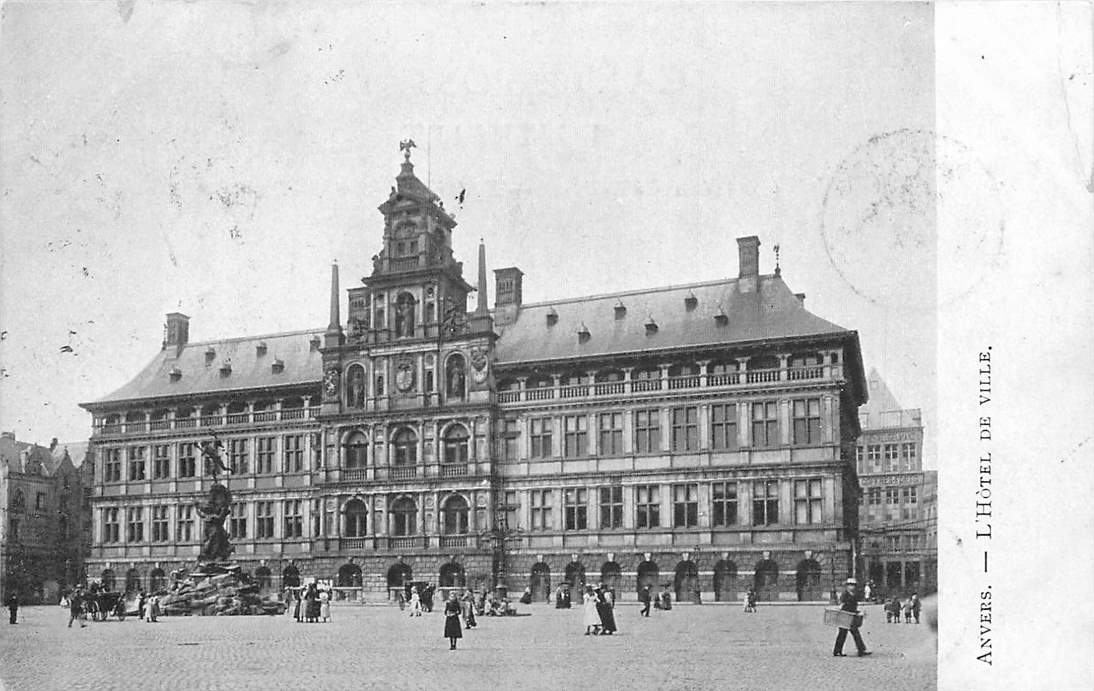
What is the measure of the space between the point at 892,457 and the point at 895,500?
0.80 m

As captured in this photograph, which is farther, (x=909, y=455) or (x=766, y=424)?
(x=766, y=424)

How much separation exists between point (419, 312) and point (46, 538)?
9340mm

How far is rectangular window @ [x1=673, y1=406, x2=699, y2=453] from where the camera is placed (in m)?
24.5

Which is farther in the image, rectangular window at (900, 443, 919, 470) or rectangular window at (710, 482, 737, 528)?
rectangular window at (710, 482, 737, 528)

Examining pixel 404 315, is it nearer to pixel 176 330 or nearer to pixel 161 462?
pixel 161 462

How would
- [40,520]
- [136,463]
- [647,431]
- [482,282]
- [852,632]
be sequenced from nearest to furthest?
1. [852,632]
2. [40,520]
3. [482,282]
4. [647,431]
5. [136,463]

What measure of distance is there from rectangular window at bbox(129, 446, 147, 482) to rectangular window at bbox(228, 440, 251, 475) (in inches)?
78.3

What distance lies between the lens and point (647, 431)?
24.9 meters

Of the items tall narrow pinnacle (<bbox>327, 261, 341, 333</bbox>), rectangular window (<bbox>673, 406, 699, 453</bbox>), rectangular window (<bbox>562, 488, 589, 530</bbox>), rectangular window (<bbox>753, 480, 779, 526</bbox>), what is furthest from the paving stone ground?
tall narrow pinnacle (<bbox>327, 261, 341, 333</bbox>)

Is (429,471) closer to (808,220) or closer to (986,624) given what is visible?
(808,220)

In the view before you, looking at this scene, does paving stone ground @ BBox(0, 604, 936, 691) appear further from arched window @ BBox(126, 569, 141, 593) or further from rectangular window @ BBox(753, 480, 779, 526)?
arched window @ BBox(126, 569, 141, 593)

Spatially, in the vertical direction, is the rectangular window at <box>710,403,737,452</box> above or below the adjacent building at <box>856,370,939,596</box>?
above

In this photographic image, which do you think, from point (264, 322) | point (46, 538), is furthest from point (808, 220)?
point (46, 538)

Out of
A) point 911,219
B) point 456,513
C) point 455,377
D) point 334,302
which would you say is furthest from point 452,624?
point 455,377
